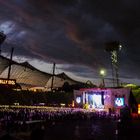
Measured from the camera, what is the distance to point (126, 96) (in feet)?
125

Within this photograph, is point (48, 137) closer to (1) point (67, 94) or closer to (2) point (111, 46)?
(1) point (67, 94)

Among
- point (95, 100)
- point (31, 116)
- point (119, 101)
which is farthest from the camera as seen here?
point (95, 100)

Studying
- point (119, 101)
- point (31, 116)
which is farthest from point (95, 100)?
point (31, 116)

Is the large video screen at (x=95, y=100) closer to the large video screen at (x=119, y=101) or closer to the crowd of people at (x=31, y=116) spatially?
the large video screen at (x=119, y=101)

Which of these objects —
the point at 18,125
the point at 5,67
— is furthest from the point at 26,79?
the point at 18,125

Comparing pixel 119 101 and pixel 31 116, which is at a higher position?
pixel 119 101

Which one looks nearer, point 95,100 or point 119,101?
point 119,101

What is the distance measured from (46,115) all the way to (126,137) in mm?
10082

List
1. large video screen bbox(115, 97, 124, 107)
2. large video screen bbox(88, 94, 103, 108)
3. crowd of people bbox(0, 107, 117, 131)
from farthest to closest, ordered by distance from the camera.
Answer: large video screen bbox(88, 94, 103, 108) → large video screen bbox(115, 97, 124, 107) → crowd of people bbox(0, 107, 117, 131)

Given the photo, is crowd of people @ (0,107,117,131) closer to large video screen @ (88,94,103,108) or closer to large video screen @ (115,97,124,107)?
large video screen @ (115,97,124,107)

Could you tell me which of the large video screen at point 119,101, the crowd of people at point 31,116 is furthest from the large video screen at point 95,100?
the crowd of people at point 31,116

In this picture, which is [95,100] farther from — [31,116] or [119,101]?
[31,116]

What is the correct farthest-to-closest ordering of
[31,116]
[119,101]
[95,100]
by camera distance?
[95,100], [119,101], [31,116]

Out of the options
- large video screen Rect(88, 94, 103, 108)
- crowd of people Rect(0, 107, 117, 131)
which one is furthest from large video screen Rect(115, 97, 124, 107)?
large video screen Rect(88, 94, 103, 108)
